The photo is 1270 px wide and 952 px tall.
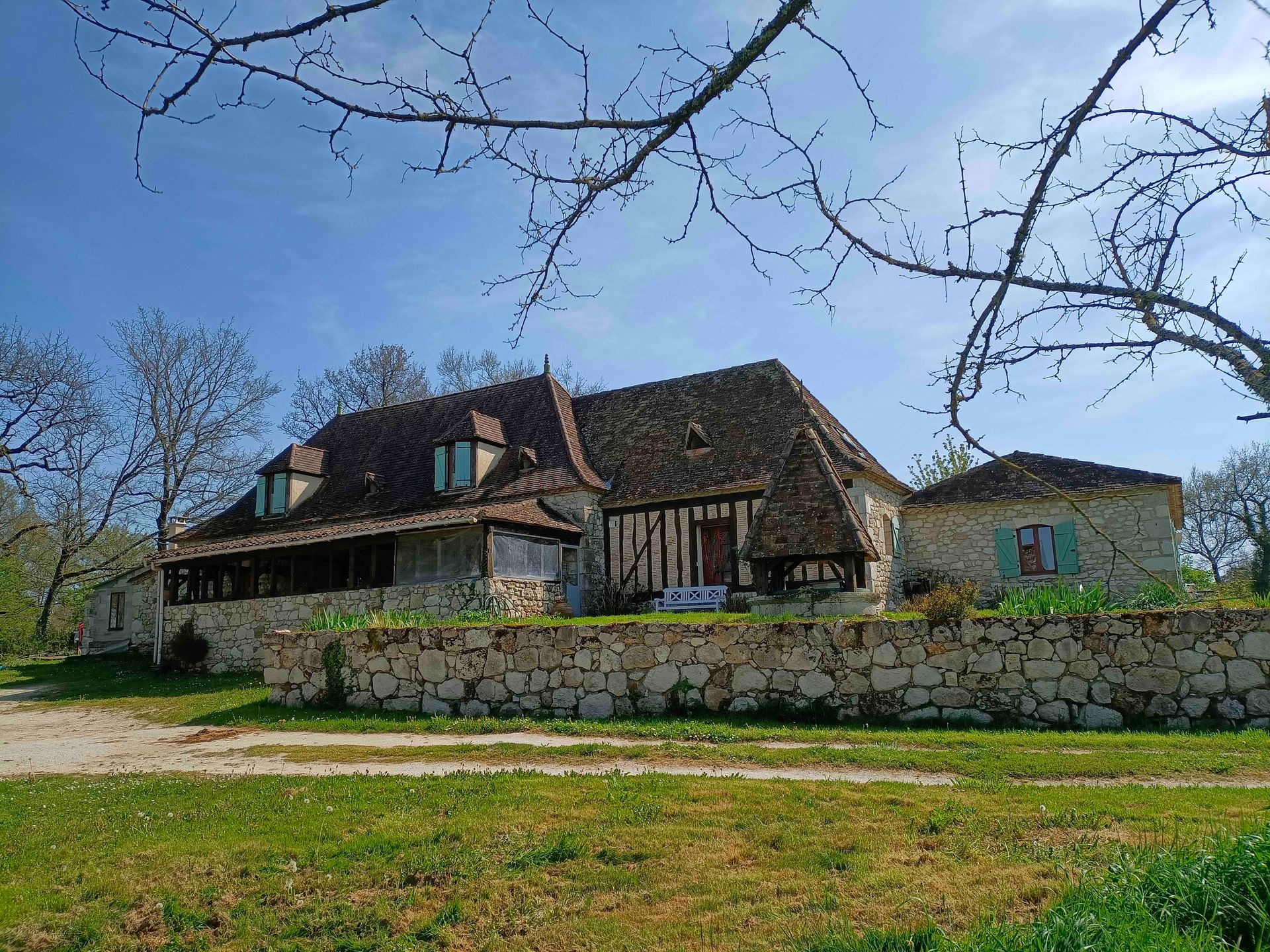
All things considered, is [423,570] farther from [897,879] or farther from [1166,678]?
[897,879]

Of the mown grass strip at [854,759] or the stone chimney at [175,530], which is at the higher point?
the stone chimney at [175,530]

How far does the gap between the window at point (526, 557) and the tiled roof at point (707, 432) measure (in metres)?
2.26

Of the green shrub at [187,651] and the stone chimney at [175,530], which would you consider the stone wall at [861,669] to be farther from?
the stone chimney at [175,530]

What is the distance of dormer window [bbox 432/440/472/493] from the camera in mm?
22656

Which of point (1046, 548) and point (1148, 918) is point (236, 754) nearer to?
point (1148, 918)

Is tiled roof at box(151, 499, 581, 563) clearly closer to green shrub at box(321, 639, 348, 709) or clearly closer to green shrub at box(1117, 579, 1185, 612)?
green shrub at box(321, 639, 348, 709)

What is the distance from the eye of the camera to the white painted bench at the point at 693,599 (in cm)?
1762

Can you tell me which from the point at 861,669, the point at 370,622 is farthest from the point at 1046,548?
the point at 370,622

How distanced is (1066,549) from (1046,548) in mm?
457

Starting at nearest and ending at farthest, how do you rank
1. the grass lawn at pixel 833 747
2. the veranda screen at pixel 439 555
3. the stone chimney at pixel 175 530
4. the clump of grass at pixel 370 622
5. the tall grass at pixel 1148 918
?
the tall grass at pixel 1148 918, the grass lawn at pixel 833 747, the clump of grass at pixel 370 622, the veranda screen at pixel 439 555, the stone chimney at pixel 175 530

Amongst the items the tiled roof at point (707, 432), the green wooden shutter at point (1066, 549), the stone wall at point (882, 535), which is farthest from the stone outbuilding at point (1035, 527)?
the tiled roof at point (707, 432)

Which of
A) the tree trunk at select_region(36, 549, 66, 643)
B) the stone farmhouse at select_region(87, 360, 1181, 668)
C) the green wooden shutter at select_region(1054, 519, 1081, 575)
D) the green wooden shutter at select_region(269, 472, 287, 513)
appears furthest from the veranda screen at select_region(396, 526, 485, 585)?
the tree trunk at select_region(36, 549, 66, 643)

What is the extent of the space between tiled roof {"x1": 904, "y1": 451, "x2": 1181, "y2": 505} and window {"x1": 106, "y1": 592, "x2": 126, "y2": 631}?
27125 mm

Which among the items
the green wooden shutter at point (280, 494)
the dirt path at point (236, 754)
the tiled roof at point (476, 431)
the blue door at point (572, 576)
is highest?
the tiled roof at point (476, 431)
